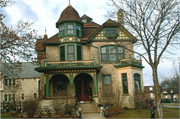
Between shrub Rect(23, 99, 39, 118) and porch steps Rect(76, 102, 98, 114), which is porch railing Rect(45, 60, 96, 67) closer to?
porch steps Rect(76, 102, 98, 114)

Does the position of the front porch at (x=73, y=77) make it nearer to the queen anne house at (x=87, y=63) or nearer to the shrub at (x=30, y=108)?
the queen anne house at (x=87, y=63)

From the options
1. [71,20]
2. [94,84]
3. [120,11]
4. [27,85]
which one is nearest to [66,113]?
[94,84]

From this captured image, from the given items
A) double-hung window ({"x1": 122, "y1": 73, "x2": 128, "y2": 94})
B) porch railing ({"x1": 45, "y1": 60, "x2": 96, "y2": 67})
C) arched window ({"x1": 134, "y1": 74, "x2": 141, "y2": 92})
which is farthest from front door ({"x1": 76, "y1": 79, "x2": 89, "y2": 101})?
arched window ({"x1": 134, "y1": 74, "x2": 141, "y2": 92})

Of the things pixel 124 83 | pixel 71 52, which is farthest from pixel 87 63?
pixel 124 83

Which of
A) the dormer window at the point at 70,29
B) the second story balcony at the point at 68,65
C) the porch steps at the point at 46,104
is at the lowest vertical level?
the porch steps at the point at 46,104

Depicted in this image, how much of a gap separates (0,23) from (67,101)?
7759mm

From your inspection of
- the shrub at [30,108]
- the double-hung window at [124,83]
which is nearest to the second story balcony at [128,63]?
the double-hung window at [124,83]

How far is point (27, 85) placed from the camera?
3784 cm

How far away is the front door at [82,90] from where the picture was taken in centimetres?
2220

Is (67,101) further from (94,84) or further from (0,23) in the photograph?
(0,23)

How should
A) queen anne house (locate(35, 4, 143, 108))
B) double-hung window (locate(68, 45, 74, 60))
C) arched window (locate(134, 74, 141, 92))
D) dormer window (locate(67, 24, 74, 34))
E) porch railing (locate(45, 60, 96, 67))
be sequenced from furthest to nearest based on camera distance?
1. dormer window (locate(67, 24, 74, 34))
2. double-hung window (locate(68, 45, 74, 60))
3. arched window (locate(134, 74, 141, 92))
4. queen anne house (locate(35, 4, 143, 108))
5. porch railing (locate(45, 60, 96, 67))

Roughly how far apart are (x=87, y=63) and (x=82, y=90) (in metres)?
3.34

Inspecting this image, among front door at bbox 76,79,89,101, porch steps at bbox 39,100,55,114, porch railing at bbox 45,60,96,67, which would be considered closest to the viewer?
porch steps at bbox 39,100,55,114

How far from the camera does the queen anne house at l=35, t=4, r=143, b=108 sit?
21.1m
